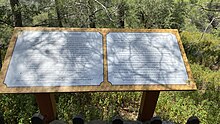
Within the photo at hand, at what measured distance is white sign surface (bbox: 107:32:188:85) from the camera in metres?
3.48

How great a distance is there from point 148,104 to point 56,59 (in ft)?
5.00

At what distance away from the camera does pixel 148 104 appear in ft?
13.3

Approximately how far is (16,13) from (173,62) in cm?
428

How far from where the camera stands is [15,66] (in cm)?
344

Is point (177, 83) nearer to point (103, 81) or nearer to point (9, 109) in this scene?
point (103, 81)

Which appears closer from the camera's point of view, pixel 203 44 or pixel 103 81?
pixel 103 81

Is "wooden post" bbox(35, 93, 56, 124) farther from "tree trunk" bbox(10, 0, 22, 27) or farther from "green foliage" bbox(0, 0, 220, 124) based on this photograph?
"tree trunk" bbox(10, 0, 22, 27)

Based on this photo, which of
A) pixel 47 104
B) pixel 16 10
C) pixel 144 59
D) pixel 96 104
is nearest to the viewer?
pixel 144 59

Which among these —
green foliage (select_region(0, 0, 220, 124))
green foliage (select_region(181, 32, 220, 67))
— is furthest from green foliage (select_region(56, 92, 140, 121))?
green foliage (select_region(181, 32, 220, 67))

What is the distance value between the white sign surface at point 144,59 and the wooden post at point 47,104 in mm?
942

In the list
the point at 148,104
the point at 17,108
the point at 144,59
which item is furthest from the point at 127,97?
the point at 17,108

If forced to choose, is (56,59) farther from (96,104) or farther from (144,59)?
(96,104)

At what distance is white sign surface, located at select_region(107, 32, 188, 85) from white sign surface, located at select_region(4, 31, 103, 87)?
7.8 inches

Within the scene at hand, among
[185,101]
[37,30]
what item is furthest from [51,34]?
[185,101]
